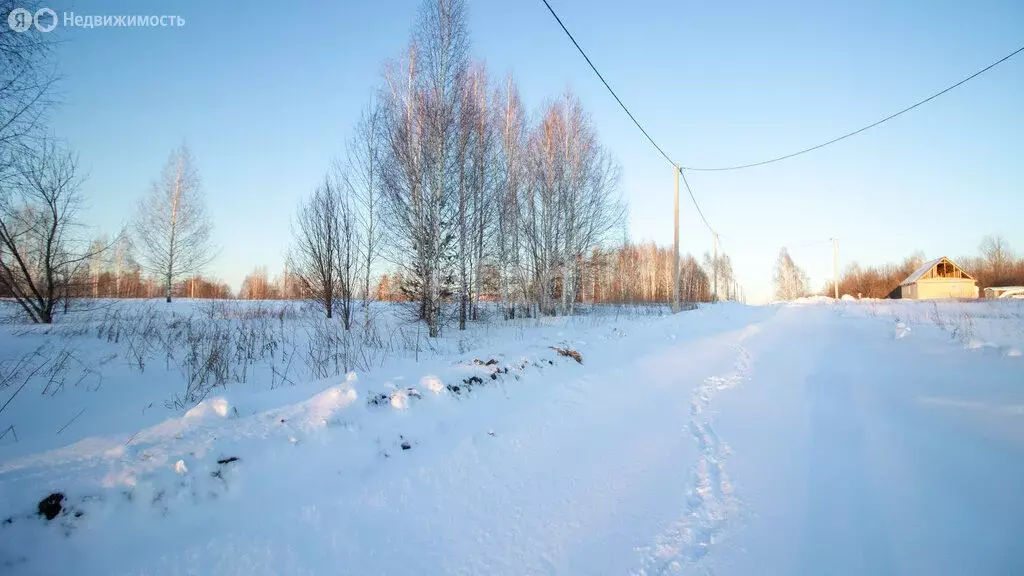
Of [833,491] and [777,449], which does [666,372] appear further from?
[833,491]

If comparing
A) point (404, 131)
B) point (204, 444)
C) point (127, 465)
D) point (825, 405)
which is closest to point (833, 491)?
point (825, 405)

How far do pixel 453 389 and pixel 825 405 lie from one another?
4034 millimetres

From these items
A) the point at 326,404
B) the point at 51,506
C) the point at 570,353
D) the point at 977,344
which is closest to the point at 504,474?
the point at 326,404

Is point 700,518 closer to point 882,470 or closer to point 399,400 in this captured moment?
point 882,470

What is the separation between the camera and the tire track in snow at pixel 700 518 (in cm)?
193

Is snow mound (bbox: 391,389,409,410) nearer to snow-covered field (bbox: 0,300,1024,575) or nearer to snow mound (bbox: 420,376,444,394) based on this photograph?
snow-covered field (bbox: 0,300,1024,575)

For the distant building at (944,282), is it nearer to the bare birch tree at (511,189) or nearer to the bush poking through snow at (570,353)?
the bare birch tree at (511,189)

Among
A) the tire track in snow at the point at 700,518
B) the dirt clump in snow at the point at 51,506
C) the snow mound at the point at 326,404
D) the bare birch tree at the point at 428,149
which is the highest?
the bare birch tree at the point at 428,149

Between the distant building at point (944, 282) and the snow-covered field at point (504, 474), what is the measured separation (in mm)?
46287

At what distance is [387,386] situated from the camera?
11.4ft

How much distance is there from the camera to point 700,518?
2.29 m

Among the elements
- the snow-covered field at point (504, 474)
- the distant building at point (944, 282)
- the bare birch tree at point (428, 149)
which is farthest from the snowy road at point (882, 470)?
the distant building at point (944, 282)

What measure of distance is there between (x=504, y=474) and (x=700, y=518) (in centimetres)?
131

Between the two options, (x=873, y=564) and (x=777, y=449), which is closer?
(x=873, y=564)
